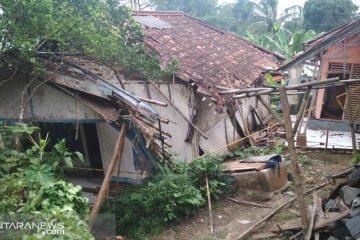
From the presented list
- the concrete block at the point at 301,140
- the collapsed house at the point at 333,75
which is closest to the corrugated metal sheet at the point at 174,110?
the collapsed house at the point at 333,75

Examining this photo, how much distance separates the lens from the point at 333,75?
12531 millimetres

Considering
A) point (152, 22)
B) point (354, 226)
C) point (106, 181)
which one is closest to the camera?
point (354, 226)

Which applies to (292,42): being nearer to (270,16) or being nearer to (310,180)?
(270,16)

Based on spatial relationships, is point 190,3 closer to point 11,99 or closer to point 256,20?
point 256,20

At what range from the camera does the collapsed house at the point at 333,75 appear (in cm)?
1067

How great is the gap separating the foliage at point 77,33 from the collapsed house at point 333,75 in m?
5.50

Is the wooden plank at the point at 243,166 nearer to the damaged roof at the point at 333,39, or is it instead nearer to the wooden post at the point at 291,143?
the wooden post at the point at 291,143

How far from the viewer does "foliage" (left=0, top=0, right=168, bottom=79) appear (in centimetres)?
551

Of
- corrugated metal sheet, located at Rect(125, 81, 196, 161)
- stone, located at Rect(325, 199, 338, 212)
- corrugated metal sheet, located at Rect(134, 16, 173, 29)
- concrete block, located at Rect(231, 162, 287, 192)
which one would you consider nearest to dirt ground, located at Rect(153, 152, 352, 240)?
concrete block, located at Rect(231, 162, 287, 192)

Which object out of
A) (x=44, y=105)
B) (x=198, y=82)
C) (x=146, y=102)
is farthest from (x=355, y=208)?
(x=44, y=105)

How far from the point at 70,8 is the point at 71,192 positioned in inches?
130

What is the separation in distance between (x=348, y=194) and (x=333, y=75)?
25.8 feet

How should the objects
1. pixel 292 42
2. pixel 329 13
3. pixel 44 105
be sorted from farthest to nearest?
pixel 329 13, pixel 292 42, pixel 44 105

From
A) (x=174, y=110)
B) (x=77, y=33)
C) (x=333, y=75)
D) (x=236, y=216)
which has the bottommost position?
(x=236, y=216)
